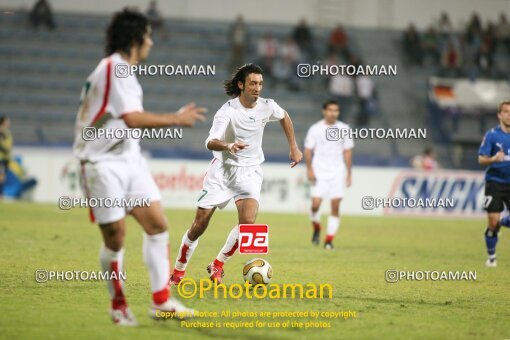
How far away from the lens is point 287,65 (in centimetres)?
3083

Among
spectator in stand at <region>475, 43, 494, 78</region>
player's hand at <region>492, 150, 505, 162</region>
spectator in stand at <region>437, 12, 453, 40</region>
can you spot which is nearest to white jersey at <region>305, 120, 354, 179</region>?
player's hand at <region>492, 150, 505, 162</region>

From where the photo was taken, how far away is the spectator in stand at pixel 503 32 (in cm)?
3322

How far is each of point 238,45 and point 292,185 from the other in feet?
25.3

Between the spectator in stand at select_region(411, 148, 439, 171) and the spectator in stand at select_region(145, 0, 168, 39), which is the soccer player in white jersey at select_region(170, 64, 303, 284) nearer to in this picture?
the spectator in stand at select_region(411, 148, 439, 171)

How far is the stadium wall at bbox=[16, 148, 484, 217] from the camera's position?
80.3 ft

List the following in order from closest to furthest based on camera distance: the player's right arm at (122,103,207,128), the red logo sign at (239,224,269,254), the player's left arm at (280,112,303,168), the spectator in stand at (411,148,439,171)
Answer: the player's right arm at (122,103,207,128)
the red logo sign at (239,224,269,254)
the player's left arm at (280,112,303,168)
the spectator in stand at (411,148,439,171)

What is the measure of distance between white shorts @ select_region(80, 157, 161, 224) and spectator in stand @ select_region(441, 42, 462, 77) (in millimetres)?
26609

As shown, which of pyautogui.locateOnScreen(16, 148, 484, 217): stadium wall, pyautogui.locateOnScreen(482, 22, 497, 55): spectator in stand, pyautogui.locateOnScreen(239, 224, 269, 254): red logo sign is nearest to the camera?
pyautogui.locateOnScreen(239, 224, 269, 254): red logo sign

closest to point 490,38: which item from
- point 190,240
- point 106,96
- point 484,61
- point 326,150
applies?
point 484,61

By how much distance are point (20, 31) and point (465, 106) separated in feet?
53.8

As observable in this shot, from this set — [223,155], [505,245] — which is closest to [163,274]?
[223,155]

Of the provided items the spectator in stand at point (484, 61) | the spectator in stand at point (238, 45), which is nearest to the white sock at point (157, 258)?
the spectator in stand at point (238, 45)

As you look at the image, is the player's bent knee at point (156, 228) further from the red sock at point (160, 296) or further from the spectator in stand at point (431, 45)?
the spectator in stand at point (431, 45)

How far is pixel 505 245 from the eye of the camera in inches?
700
